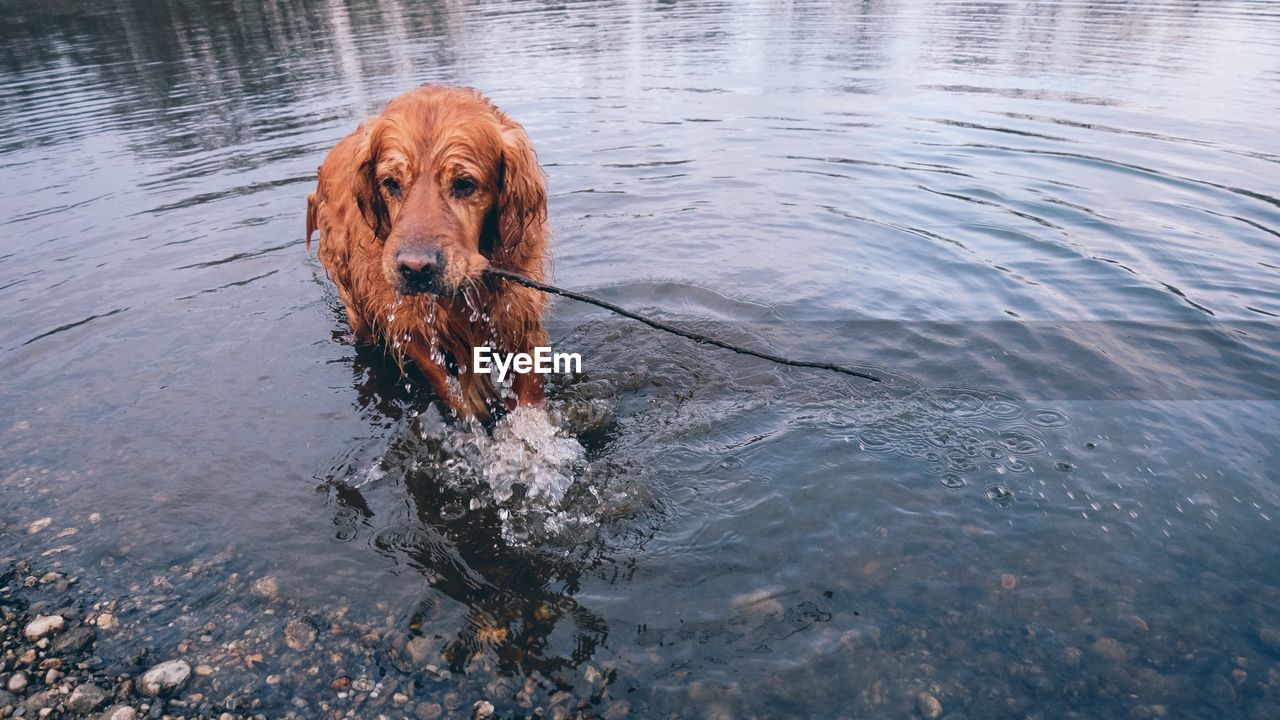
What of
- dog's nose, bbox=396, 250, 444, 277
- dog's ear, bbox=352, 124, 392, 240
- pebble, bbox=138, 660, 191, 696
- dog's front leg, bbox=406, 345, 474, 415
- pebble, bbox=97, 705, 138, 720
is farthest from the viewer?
dog's front leg, bbox=406, 345, 474, 415

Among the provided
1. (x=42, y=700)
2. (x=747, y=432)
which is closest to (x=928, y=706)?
(x=747, y=432)

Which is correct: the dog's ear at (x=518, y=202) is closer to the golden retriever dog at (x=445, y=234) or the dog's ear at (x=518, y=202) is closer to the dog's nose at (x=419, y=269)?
the golden retriever dog at (x=445, y=234)

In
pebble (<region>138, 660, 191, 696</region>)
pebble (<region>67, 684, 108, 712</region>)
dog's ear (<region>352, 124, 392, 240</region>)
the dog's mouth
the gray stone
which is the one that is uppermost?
dog's ear (<region>352, 124, 392, 240</region>)

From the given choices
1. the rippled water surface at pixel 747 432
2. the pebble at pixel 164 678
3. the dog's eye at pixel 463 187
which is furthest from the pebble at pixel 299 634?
the dog's eye at pixel 463 187

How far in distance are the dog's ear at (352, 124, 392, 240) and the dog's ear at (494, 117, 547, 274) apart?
2.29 feet

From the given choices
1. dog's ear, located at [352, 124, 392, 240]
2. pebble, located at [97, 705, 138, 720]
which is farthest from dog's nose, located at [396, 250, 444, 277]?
pebble, located at [97, 705, 138, 720]

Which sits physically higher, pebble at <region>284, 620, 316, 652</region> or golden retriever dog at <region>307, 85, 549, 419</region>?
golden retriever dog at <region>307, 85, 549, 419</region>

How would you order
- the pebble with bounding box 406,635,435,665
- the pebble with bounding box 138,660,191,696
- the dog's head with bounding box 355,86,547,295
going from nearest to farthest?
1. the pebble with bounding box 138,660,191,696
2. the pebble with bounding box 406,635,435,665
3. the dog's head with bounding box 355,86,547,295

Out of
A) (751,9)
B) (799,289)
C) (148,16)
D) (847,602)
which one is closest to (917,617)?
(847,602)

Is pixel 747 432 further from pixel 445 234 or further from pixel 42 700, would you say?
pixel 42 700

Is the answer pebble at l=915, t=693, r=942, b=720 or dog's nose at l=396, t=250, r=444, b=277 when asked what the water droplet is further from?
dog's nose at l=396, t=250, r=444, b=277

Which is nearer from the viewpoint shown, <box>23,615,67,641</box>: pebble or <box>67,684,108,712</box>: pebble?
<box>67,684,108,712</box>: pebble

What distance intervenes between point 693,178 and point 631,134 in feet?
9.74

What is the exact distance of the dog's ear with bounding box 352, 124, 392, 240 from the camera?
4.11m
